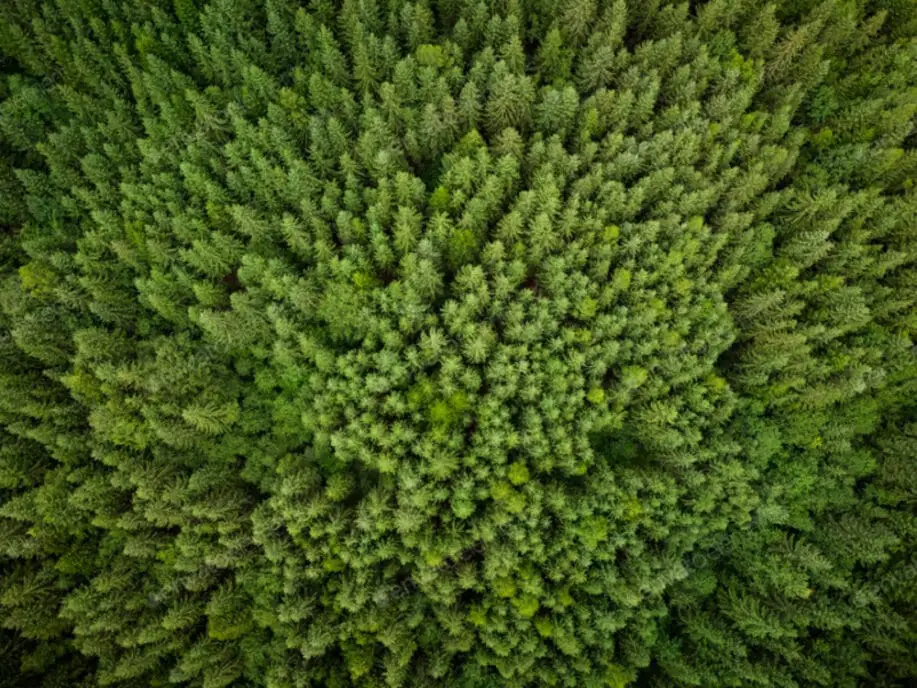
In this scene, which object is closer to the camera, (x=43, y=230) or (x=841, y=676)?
(x=841, y=676)

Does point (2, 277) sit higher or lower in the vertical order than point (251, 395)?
higher

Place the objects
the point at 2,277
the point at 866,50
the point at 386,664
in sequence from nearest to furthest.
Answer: the point at 386,664 < the point at 2,277 < the point at 866,50

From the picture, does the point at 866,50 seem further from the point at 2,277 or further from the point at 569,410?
the point at 2,277

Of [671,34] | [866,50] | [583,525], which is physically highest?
[671,34]

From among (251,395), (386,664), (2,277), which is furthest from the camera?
(2,277)

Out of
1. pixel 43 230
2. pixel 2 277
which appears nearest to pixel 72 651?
pixel 2 277

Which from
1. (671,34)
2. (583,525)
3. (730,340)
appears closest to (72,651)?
(583,525)

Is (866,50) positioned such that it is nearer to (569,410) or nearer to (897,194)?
(897,194)
